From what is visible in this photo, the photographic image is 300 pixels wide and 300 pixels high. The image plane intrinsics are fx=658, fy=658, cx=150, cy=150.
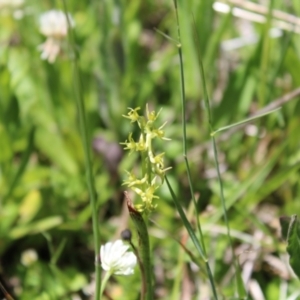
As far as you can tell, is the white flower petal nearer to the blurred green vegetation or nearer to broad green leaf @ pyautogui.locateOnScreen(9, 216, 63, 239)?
the blurred green vegetation

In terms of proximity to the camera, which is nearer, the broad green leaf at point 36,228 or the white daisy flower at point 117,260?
the white daisy flower at point 117,260

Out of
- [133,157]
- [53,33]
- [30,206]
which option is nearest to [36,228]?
[30,206]

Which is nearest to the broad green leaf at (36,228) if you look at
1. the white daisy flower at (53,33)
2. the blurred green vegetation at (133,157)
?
the blurred green vegetation at (133,157)

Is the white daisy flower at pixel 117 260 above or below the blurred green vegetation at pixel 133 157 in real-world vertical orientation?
above

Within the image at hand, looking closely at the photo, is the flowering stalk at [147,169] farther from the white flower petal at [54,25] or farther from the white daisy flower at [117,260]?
the white flower petal at [54,25]

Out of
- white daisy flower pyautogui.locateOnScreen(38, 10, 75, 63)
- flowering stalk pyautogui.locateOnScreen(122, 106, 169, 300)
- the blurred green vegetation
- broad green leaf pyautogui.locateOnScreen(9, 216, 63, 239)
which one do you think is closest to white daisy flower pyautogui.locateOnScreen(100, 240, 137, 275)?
flowering stalk pyautogui.locateOnScreen(122, 106, 169, 300)

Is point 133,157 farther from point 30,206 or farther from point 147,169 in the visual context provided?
point 147,169
